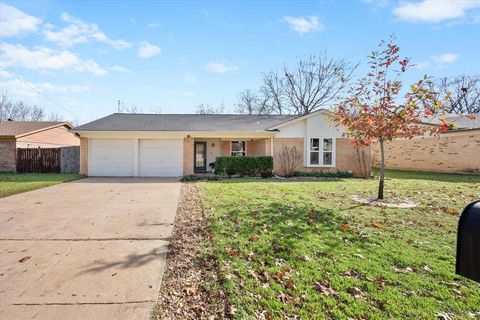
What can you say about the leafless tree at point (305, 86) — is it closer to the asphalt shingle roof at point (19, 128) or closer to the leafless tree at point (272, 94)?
the leafless tree at point (272, 94)

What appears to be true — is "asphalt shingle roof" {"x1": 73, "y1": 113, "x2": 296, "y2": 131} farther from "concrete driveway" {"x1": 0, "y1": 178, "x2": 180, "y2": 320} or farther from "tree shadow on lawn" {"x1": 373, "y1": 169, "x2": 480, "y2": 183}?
"concrete driveway" {"x1": 0, "y1": 178, "x2": 180, "y2": 320}

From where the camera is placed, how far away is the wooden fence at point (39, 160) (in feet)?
60.7

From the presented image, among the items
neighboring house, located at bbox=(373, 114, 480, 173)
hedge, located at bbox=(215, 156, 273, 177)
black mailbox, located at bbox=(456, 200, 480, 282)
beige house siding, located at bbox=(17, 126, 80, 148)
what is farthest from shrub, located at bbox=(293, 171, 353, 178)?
beige house siding, located at bbox=(17, 126, 80, 148)

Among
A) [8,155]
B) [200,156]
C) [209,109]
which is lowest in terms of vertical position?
[200,156]

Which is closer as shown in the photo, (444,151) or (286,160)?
(286,160)

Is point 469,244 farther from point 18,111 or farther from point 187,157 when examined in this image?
point 18,111

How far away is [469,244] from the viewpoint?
5.02 feet

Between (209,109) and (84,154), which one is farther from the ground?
(209,109)

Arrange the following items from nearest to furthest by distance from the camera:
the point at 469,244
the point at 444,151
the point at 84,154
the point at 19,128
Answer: the point at 469,244 → the point at 84,154 → the point at 444,151 → the point at 19,128

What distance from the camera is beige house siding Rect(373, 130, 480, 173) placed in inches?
698

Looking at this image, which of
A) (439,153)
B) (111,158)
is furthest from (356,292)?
(439,153)

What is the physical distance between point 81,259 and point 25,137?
2237 centimetres

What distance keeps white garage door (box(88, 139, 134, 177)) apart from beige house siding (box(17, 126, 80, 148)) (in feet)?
28.9

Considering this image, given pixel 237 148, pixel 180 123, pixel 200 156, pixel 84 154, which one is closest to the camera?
pixel 84 154
